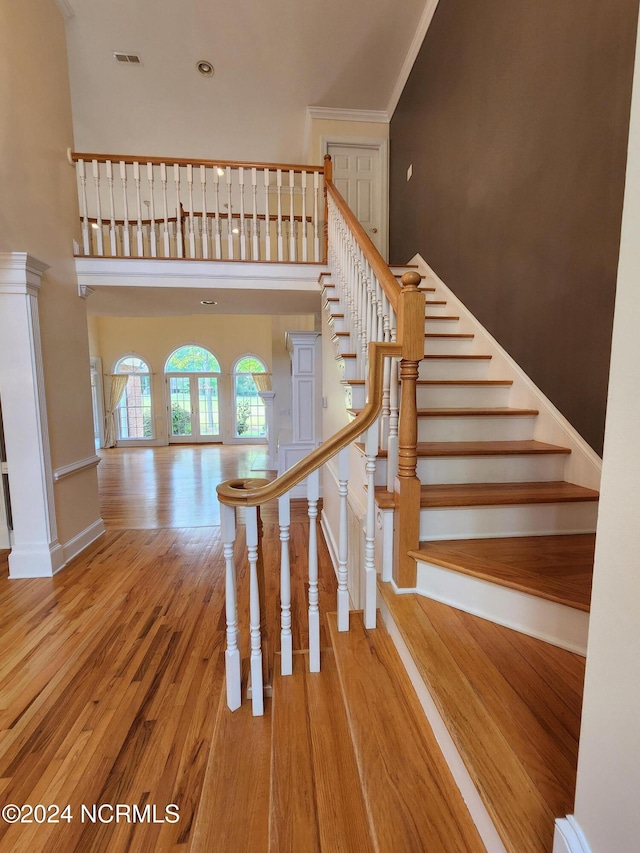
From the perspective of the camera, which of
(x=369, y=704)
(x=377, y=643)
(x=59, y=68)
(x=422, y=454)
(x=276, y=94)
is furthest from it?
(x=276, y=94)

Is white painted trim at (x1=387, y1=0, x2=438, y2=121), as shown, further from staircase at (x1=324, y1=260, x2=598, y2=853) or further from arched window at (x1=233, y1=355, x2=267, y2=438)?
arched window at (x1=233, y1=355, x2=267, y2=438)

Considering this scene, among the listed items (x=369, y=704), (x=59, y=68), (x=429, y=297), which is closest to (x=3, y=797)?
(x=369, y=704)

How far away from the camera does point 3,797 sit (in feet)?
4.05

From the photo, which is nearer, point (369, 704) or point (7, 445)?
point (369, 704)

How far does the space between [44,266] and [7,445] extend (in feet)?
4.23

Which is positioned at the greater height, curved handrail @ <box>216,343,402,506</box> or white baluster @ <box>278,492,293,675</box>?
curved handrail @ <box>216,343,402,506</box>

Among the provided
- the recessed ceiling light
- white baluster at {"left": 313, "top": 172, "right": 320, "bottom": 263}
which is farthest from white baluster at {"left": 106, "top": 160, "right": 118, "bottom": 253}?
white baluster at {"left": 313, "top": 172, "right": 320, "bottom": 263}

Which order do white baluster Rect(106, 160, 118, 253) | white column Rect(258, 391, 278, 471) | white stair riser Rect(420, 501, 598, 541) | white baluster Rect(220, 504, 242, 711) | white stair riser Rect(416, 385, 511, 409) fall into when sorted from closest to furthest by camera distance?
white baluster Rect(220, 504, 242, 711), white stair riser Rect(420, 501, 598, 541), white stair riser Rect(416, 385, 511, 409), white baluster Rect(106, 160, 118, 253), white column Rect(258, 391, 278, 471)

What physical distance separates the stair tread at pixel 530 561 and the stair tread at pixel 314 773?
24.5 inches

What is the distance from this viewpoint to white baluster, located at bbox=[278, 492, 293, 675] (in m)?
1.32

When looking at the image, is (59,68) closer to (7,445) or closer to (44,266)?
(44,266)

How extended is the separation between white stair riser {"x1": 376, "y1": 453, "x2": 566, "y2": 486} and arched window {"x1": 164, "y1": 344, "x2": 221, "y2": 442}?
29.9 feet

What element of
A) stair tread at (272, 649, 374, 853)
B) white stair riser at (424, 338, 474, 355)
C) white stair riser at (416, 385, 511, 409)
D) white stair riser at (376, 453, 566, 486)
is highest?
white stair riser at (424, 338, 474, 355)

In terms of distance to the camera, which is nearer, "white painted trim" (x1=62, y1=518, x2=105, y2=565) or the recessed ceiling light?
"white painted trim" (x1=62, y1=518, x2=105, y2=565)
